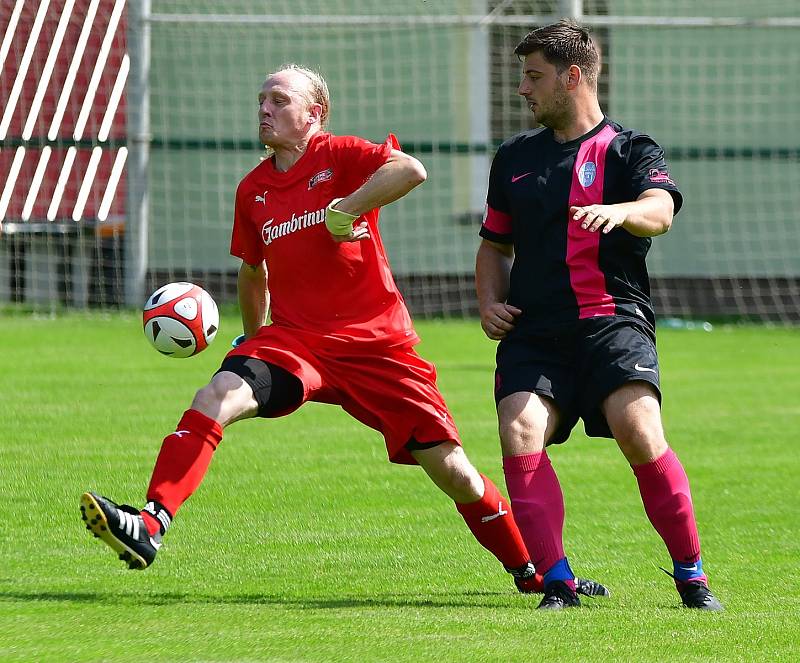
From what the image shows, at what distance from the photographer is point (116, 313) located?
699 inches

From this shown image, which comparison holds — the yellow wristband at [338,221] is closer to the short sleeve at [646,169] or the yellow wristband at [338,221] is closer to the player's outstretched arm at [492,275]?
the player's outstretched arm at [492,275]

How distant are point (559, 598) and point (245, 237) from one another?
1.93 meters

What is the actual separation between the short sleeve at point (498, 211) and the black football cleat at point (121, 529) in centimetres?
175

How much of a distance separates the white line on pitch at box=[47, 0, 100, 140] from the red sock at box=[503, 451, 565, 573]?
14.6 m

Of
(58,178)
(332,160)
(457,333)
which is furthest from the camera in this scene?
(58,178)

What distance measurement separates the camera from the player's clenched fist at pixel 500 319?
5680 mm

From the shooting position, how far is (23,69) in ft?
62.2

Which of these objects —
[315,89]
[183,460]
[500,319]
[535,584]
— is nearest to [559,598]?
[535,584]

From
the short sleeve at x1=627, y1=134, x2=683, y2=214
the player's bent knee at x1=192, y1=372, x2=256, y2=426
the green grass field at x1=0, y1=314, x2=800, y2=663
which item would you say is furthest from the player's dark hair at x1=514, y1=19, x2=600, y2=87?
the green grass field at x1=0, y1=314, x2=800, y2=663

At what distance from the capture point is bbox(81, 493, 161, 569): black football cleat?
4887 mm

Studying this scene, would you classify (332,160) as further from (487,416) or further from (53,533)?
(487,416)

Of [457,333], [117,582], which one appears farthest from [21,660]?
[457,333]

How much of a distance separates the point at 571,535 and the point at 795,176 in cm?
1312

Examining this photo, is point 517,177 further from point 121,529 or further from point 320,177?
point 121,529
